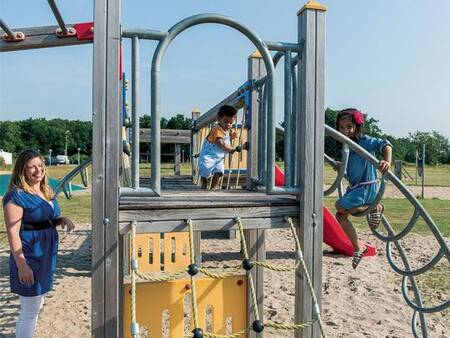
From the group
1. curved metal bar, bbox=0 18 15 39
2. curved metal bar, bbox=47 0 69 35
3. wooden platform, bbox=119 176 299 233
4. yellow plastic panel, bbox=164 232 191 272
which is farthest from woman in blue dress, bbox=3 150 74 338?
yellow plastic panel, bbox=164 232 191 272

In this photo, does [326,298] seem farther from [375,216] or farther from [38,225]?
[38,225]

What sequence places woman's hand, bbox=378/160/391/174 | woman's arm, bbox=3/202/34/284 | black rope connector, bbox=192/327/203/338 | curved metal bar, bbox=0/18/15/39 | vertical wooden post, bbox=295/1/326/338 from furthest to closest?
curved metal bar, bbox=0/18/15/39 < woman's hand, bbox=378/160/391/174 < woman's arm, bbox=3/202/34/284 < vertical wooden post, bbox=295/1/326/338 < black rope connector, bbox=192/327/203/338

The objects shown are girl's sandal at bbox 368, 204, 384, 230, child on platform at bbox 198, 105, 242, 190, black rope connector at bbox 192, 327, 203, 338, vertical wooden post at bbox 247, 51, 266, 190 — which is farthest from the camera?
child on platform at bbox 198, 105, 242, 190

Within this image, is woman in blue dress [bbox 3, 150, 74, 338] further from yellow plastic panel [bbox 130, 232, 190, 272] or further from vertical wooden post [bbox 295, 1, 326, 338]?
yellow plastic panel [bbox 130, 232, 190, 272]

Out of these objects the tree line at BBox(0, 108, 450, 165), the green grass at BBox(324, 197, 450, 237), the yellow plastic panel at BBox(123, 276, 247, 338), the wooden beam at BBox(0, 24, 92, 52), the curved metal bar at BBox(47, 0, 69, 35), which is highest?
the tree line at BBox(0, 108, 450, 165)

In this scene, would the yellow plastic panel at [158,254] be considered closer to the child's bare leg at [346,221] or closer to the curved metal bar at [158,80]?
the child's bare leg at [346,221]

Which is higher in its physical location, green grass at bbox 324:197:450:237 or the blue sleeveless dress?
the blue sleeveless dress

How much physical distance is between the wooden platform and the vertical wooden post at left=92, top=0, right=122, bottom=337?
4.1 inches

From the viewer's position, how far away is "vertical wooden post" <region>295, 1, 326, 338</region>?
8.64 ft

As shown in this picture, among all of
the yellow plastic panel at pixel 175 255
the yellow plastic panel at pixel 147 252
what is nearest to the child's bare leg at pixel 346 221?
the yellow plastic panel at pixel 175 255

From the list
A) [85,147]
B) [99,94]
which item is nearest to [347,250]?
[99,94]

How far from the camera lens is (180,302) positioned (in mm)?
2881

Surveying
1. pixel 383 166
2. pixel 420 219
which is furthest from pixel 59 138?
pixel 383 166

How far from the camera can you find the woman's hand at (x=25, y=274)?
9.21ft
